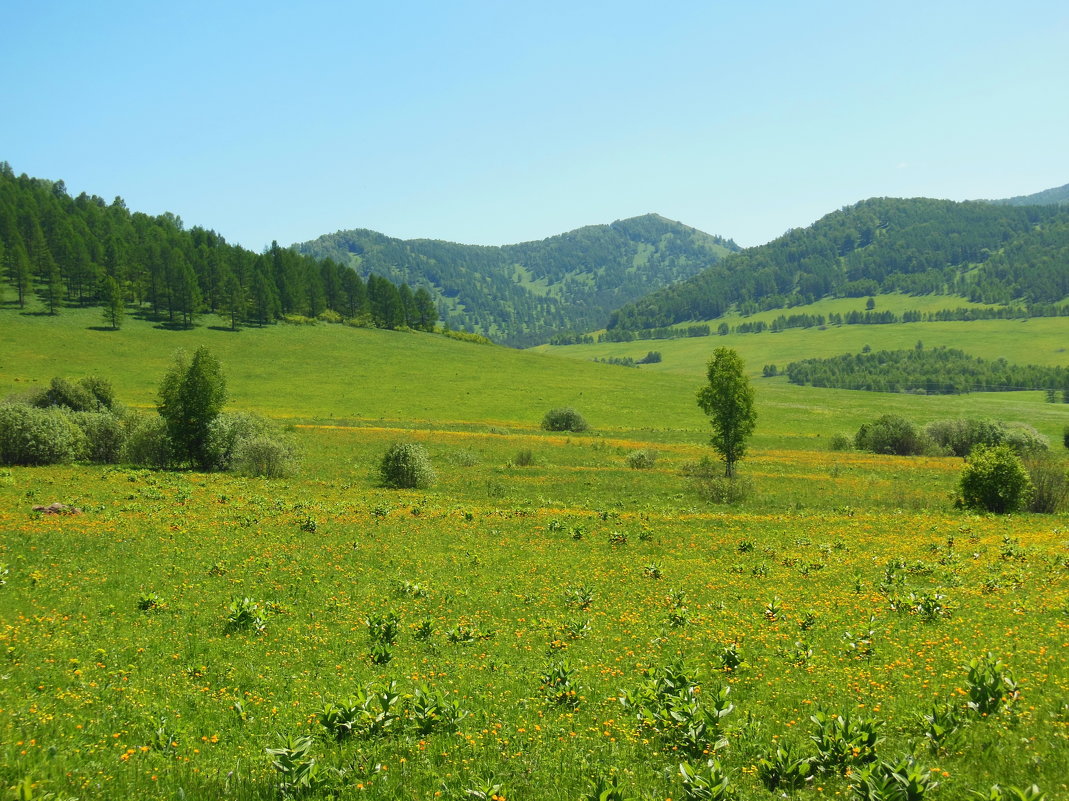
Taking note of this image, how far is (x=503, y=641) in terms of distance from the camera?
14.8m

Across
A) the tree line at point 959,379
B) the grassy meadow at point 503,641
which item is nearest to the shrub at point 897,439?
the grassy meadow at point 503,641

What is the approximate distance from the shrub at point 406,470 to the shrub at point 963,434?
200 feet

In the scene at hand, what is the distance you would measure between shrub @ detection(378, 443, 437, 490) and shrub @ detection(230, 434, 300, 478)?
25.0 ft

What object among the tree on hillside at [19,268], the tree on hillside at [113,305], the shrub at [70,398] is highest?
the tree on hillside at [19,268]

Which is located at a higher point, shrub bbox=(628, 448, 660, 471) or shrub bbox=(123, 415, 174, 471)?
shrub bbox=(123, 415, 174, 471)

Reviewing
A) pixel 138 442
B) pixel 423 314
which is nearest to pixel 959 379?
pixel 423 314

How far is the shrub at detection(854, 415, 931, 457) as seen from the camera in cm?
6969

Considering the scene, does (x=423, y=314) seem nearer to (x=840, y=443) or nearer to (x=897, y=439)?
(x=840, y=443)

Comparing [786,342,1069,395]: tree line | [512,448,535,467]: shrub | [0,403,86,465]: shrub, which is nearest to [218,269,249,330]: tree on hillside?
[0,403,86,465]: shrub

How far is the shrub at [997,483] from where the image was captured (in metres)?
33.4

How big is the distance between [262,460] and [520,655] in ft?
119

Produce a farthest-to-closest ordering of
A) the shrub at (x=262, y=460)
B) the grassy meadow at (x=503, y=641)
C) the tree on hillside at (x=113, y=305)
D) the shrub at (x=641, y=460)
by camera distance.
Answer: the tree on hillside at (x=113, y=305) → the shrub at (x=641, y=460) → the shrub at (x=262, y=460) → the grassy meadow at (x=503, y=641)

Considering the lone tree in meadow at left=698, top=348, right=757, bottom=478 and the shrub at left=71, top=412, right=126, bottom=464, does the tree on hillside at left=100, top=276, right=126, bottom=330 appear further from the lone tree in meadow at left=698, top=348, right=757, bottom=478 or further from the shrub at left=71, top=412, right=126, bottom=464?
the lone tree in meadow at left=698, top=348, right=757, bottom=478

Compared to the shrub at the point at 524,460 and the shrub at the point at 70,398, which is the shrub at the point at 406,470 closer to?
the shrub at the point at 524,460
